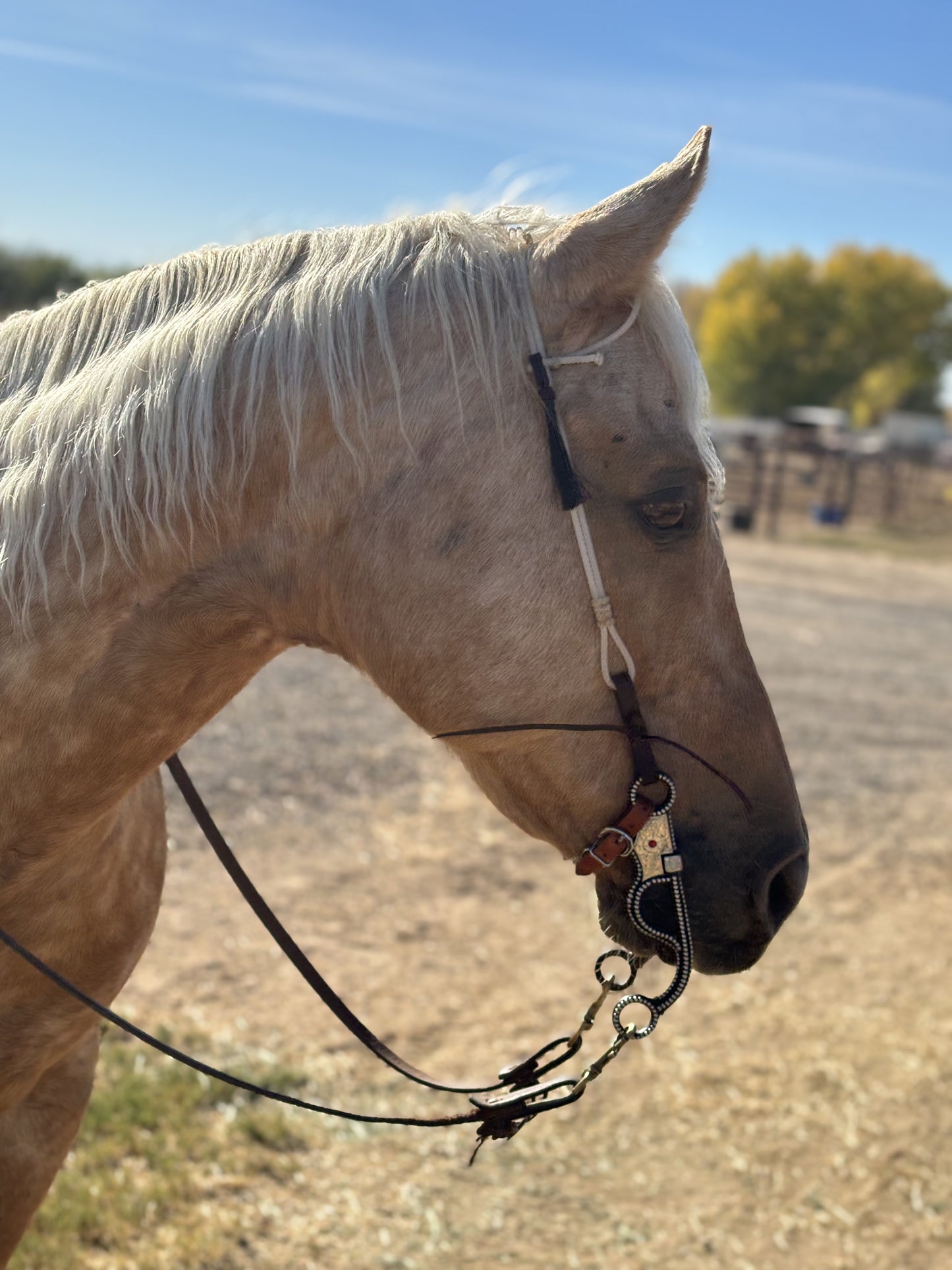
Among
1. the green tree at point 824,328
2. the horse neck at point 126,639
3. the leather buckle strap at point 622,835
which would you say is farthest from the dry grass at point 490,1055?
the green tree at point 824,328

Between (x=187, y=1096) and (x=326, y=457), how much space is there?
2890 mm

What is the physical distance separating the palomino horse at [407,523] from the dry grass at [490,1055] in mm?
2024

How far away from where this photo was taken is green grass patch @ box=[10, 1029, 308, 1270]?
3.00 meters

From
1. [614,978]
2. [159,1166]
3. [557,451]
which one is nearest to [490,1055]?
[159,1166]

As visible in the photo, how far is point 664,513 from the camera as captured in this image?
1.69 metres

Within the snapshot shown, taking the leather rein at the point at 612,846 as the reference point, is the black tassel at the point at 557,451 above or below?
above

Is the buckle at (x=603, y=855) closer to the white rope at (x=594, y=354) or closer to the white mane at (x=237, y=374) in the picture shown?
the white mane at (x=237, y=374)

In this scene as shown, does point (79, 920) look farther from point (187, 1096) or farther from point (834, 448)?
point (834, 448)

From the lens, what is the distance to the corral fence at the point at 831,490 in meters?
23.9

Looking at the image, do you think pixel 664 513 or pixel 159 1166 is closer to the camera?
pixel 664 513

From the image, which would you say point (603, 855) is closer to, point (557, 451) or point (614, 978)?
point (614, 978)

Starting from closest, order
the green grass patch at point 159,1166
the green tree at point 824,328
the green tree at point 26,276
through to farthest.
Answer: the green grass patch at point 159,1166 < the green tree at point 26,276 < the green tree at point 824,328

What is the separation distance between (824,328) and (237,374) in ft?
213

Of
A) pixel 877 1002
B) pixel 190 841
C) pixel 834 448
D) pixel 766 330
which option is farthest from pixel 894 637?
pixel 766 330
